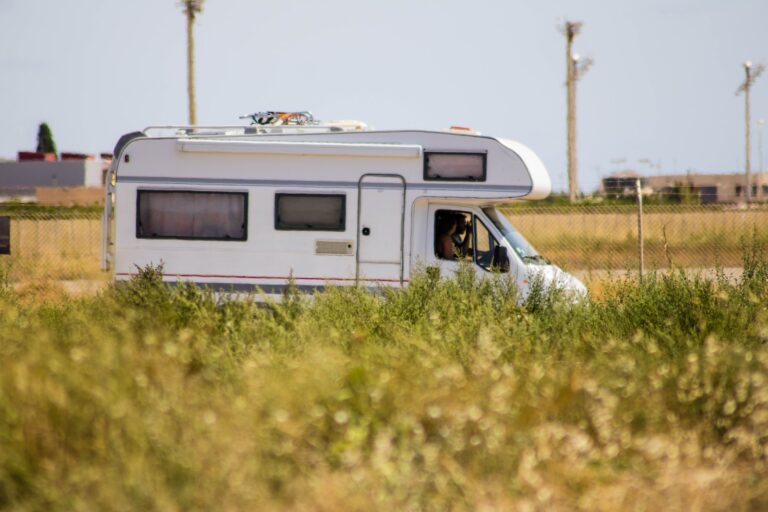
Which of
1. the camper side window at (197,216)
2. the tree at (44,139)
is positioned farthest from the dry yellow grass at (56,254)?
the tree at (44,139)

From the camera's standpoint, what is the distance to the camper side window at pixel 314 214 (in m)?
13.1

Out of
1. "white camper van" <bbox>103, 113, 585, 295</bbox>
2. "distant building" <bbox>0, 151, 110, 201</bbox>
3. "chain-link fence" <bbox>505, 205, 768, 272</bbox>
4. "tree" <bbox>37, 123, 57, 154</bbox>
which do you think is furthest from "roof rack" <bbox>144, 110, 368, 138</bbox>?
"tree" <bbox>37, 123, 57, 154</bbox>

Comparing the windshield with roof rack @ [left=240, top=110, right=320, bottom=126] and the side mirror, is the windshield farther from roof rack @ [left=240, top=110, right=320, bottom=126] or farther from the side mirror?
roof rack @ [left=240, top=110, right=320, bottom=126]

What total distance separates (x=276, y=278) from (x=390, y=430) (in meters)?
7.66

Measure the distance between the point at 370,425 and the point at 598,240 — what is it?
17485 mm

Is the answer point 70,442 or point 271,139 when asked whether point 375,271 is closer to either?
point 271,139

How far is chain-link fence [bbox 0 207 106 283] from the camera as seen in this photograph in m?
19.9

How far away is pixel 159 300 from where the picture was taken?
976cm

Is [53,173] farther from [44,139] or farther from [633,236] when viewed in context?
[633,236]

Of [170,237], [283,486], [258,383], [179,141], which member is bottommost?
[283,486]

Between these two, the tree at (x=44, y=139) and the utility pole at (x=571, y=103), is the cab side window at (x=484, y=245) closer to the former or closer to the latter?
the utility pole at (x=571, y=103)

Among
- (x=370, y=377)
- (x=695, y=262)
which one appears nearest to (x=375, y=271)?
(x=370, y=377)

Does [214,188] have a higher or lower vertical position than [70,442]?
higher

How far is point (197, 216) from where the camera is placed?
13.2 meters
